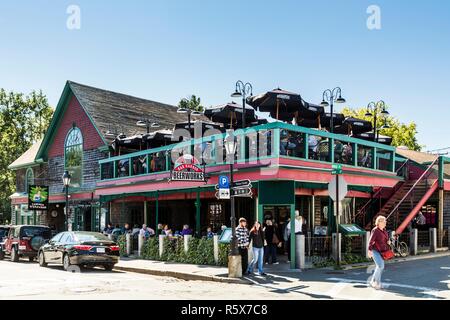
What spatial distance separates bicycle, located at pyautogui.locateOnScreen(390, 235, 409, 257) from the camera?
20250 millimetres

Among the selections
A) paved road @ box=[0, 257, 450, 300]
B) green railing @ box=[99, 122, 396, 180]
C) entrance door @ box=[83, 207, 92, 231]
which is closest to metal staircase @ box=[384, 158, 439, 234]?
green railing @ box=[99, 122, 396, 180]

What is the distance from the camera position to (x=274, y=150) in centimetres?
1712

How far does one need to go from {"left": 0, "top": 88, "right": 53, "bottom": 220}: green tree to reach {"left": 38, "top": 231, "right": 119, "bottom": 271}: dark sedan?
36.4 meters

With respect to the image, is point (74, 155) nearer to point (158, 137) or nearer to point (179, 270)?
point (158, 137)

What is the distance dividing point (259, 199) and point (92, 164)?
50.1 feet

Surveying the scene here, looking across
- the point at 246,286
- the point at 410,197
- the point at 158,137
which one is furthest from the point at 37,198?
the point at 246,286

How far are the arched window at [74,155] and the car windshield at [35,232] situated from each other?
8.14 meters

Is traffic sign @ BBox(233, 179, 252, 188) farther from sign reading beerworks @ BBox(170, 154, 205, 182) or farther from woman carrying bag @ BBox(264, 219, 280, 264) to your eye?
sign reading beerworks @ BBox(170, 154, 205, 182)

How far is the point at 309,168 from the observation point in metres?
17.9

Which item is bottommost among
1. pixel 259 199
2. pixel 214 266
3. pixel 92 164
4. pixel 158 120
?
pixel 214 266

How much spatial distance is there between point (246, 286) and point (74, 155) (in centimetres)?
2116

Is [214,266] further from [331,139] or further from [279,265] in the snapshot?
[331,139]

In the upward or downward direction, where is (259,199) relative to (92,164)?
downward
